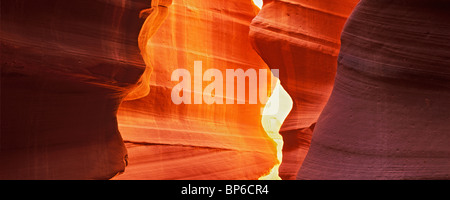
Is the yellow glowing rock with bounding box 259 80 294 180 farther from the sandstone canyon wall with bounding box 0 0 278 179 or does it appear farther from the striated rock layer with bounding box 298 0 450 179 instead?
the striated rock layer with bounding box 298 0 450 179

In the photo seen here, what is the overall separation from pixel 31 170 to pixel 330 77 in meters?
2.79

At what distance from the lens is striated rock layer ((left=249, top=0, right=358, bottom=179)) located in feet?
15.0

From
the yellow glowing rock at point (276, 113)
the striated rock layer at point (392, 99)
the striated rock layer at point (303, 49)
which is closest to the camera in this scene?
the striated rock layer at point (392, 99)

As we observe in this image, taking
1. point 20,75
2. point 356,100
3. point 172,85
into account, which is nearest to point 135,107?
point 172,85

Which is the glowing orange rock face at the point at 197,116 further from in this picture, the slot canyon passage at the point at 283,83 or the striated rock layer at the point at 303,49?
the striated rock layer at the point at 303,49

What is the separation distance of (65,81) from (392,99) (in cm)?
193

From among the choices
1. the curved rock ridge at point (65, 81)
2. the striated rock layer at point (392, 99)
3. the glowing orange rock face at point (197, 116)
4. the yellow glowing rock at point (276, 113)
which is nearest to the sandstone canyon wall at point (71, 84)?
the curved rock ridge at point (65, 81)

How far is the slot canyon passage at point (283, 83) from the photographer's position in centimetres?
252

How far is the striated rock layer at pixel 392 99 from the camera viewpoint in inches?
96.4

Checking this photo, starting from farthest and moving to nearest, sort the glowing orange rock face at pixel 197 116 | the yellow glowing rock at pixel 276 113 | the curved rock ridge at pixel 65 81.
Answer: the yellow glowing rock at pixel 276 113 < the glowing orange rock face at pixel 197 116 < the curved rock ridge at pixel 65 81

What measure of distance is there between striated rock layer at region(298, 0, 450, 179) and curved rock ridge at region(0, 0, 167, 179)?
146 cm

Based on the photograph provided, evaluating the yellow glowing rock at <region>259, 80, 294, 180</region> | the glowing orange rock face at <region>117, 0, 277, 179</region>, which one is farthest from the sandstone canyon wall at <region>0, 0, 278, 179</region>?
the yellow glowing rock at <region>259, 80, 294, 180</region>

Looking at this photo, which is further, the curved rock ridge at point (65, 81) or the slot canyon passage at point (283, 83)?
the curved rock ridge at point (65, 81)

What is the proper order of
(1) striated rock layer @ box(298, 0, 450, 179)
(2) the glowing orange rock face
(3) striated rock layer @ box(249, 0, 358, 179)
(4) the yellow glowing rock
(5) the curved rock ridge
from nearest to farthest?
1. (1) striated rock layer @ box(298, 0, 450, 179)
2. (5) the curved rock ridge
3. (3) striated rock layer @ box(249, 0, 358, 179)
4. (2) the glowing orange rock face
5. (4) the yellow glowing rock
